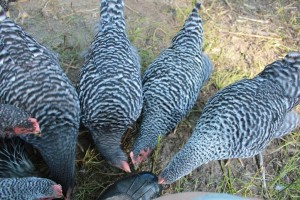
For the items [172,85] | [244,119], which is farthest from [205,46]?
[244,119]

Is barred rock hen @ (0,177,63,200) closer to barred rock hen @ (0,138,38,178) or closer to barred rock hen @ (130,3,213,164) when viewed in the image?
barred rock hen @ (0,138,38,178)

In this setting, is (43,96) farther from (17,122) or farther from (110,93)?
(110,93)

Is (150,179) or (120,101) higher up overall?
(120,101)

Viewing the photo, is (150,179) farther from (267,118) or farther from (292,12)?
(292,12)

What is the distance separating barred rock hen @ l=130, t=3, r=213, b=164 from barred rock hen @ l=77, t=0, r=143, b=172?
0.13 m

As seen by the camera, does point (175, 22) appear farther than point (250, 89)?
Yes

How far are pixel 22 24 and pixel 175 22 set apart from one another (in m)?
1.59

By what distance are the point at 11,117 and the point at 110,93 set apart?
0.79m

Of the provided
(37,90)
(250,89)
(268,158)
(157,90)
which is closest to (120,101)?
(157,90)

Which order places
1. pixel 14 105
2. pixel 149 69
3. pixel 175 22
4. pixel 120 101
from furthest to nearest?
pixel 175 22, pixel 149 69, pixel 120 101, pixel 14 105

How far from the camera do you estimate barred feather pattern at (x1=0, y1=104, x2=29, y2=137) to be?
258cm

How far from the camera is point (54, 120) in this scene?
9.36 feet

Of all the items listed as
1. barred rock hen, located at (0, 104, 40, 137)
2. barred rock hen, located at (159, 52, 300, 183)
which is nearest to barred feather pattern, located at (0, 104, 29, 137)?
barred rock hen, located at (0, 104, 40, 137)

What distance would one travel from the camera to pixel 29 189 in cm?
247
